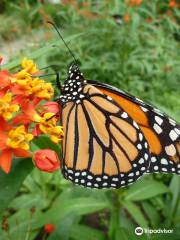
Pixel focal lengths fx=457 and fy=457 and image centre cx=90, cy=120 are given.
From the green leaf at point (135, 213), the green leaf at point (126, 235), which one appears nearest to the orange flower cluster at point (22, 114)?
the green leaf at point (126, 235)

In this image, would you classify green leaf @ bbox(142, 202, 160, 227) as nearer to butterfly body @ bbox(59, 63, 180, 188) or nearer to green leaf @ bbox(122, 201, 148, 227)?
green leaf @ bbox(122, 201, 148, 227)

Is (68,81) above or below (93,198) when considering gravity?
above

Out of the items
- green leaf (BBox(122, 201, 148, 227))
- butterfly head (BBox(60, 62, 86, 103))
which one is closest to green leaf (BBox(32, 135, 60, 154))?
butterfly head (BBox(60, 62, 86, 103))

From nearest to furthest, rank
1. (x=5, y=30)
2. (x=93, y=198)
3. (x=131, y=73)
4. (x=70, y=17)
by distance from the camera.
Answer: (x=93, y=198), (x=131, y=73), (x=70, y=17), (x=5, y=30)

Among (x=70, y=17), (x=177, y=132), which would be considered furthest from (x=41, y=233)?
(x=70, y=17)

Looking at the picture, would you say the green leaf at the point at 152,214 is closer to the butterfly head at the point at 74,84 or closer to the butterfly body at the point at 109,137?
the butterfly body at the point at 109,137

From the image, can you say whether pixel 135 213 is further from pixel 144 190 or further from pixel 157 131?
pixel 157 131

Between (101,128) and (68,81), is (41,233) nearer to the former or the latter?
(101,128)
